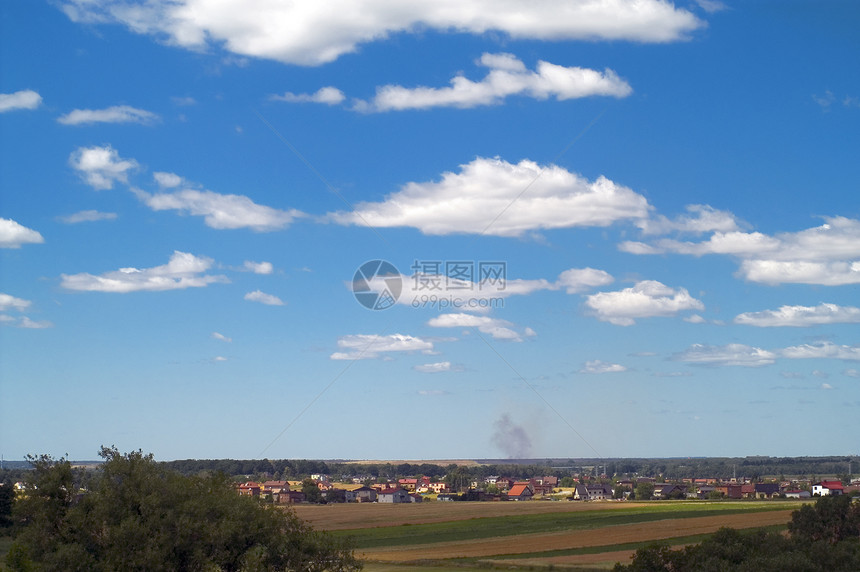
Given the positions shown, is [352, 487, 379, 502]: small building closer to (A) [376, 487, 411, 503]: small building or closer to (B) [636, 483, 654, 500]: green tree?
(A) [376, 487, 411, 503]: small building

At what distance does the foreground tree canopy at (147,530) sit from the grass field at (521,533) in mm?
5147

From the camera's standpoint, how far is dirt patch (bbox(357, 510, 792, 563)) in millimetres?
65750

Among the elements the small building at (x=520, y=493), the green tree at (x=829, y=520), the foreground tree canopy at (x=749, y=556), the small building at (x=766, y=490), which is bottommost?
the small building at (x=520, y=493)

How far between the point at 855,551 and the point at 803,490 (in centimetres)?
15019

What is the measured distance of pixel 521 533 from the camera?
272 ft

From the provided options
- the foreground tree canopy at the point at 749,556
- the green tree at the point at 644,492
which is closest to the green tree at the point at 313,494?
the green tree at the point at 644,492

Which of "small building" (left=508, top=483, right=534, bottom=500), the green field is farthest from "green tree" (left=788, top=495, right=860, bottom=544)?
"small building" (left=508, top=483, right=534, bottom=500)

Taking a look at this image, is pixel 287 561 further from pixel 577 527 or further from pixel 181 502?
pixel 577 527

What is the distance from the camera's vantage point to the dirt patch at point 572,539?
65.8 meters

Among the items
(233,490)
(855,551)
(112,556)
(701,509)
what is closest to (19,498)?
(112,556)

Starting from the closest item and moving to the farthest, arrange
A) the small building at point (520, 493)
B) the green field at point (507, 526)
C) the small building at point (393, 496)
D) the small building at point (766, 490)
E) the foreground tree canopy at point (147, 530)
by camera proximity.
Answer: the foreground tree canopy at point (147, 530)
the green field at point (507, 526)
the small building at point (766, 490)
the small building at point (393, 496)
the small building at point (520, 493)

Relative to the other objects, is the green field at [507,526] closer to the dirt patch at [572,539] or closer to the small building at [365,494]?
the dirt patch at [572,539]

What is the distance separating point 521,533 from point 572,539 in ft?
27.6

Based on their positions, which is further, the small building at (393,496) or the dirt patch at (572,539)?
the small building at (393,496)
